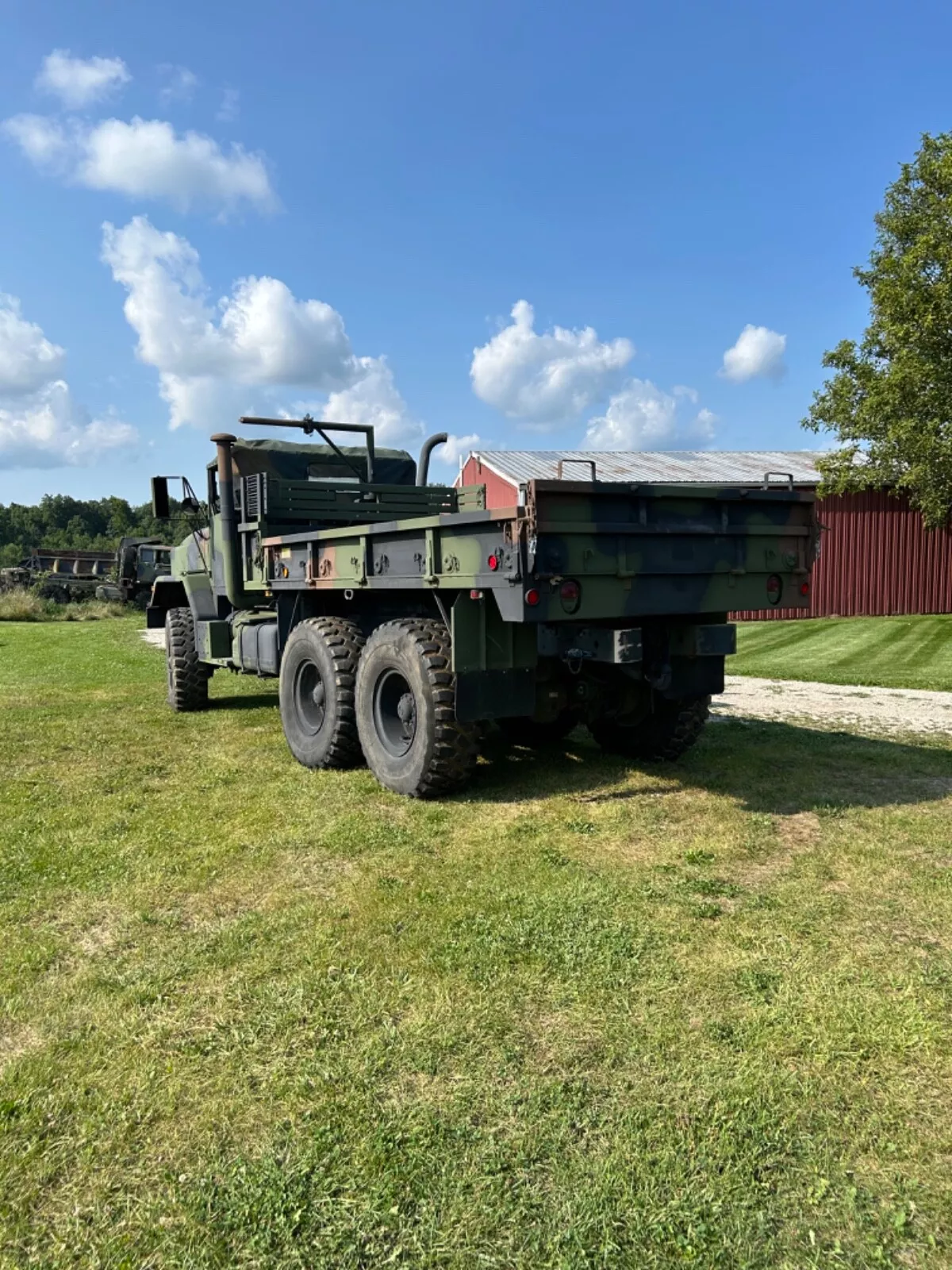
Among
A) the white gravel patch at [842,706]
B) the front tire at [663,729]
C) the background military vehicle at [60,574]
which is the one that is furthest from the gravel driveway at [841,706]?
the background military vehicle at [60,574]

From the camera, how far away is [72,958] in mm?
3408

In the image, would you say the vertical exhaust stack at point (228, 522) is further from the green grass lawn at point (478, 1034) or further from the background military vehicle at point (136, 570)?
the background military vehicle at point (136, 570)

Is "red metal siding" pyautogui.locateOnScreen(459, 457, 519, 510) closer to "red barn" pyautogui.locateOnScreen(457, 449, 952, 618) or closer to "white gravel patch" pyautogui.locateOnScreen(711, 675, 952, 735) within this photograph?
"red barn" pyautogui.locateOnScreen(457, 449, 952, 618)

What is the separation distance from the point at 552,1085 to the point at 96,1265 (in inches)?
47.4

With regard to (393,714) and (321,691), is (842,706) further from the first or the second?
(321,691)

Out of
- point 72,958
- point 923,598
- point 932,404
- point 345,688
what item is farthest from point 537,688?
point 923,598

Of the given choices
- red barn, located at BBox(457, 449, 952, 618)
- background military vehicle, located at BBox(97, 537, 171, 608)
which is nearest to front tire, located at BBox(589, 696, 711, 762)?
red barn, located at BBox(457, 449, 952, 618)

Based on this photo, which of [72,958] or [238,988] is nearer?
[238,988]

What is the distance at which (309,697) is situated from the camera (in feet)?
22.7

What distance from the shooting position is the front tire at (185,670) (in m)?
9.27

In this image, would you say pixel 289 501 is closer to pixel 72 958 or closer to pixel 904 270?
pixel 72 958

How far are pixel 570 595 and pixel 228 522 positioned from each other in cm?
420

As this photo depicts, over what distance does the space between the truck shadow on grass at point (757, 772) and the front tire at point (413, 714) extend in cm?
37

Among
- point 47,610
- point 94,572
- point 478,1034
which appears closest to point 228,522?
point 478,1034
